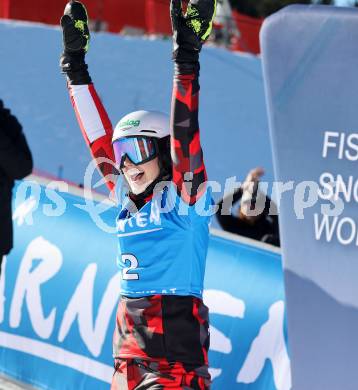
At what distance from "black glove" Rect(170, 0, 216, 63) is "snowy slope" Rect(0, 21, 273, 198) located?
358 inches

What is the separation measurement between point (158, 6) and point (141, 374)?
1039 cm

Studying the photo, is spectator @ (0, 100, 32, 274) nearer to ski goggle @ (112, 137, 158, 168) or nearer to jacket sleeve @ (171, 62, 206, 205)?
ski goggle @ (112, 137, 158, 168)

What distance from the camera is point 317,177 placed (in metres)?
2.90

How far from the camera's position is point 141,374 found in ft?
11.7

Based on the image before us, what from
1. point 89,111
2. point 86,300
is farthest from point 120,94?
point 89,111

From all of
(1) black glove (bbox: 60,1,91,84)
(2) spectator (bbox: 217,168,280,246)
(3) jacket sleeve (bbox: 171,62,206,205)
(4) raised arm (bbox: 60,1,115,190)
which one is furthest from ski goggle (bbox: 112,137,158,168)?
(2) spectator (bbox: 217,168,280,246)

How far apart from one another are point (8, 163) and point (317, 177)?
2703 millimetres

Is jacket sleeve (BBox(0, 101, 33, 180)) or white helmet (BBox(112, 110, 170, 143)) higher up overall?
white helmet (BBox(112, 110, 170, 143))

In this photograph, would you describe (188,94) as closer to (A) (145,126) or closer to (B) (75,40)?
(A) (145,126)

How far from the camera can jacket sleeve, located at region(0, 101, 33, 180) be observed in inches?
205

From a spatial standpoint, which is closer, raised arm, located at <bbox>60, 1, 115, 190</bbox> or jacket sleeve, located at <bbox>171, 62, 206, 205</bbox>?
jacket sleeve, located at <bbox>171, 62, 206, 205</bbox>

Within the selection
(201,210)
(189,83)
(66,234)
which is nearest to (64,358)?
(66,234)

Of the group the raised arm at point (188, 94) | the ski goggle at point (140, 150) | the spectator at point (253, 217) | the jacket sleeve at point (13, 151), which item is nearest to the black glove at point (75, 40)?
the ski goggle at point (140, 150)

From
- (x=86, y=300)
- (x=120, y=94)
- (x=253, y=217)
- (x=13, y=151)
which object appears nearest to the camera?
(x=13, y=151)
